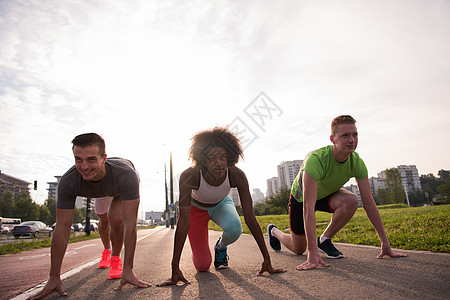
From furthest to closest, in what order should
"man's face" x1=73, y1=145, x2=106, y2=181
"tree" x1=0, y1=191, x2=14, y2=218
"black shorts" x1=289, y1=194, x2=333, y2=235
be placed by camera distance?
1. "tree" x1=0, y1=191, x2=14, y2=218
2. "black shorts" x1=289, y1=194, x2=333, y2=235
3. "man's face" x1=73, y1=145, x2=106, y2=181

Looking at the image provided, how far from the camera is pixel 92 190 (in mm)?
3527

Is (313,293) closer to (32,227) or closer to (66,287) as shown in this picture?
(66,287)

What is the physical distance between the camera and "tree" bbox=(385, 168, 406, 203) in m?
79.4

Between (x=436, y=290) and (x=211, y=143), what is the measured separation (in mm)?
2458

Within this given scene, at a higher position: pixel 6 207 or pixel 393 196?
pixel 6 207

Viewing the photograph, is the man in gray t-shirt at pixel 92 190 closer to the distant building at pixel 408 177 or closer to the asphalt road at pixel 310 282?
the asphalt road at pixel 310 282

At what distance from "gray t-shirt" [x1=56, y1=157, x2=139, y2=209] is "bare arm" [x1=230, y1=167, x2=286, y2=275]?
1.17 m

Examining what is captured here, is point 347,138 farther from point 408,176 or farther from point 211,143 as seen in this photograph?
point 408,176

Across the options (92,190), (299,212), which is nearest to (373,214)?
(299,212)

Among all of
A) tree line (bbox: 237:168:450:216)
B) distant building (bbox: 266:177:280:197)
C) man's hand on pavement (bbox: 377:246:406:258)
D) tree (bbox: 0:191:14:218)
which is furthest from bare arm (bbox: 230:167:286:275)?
distant building (bbox: 266:177:280:197)

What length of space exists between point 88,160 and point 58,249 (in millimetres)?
936

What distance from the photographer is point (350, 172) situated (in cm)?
412

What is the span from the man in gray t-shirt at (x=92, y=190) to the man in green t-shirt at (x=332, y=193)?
1.86 m

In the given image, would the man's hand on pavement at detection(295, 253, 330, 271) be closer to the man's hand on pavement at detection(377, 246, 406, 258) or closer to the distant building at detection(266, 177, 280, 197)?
the man's hand on pavement at detection(377, 246, 406, 258)
